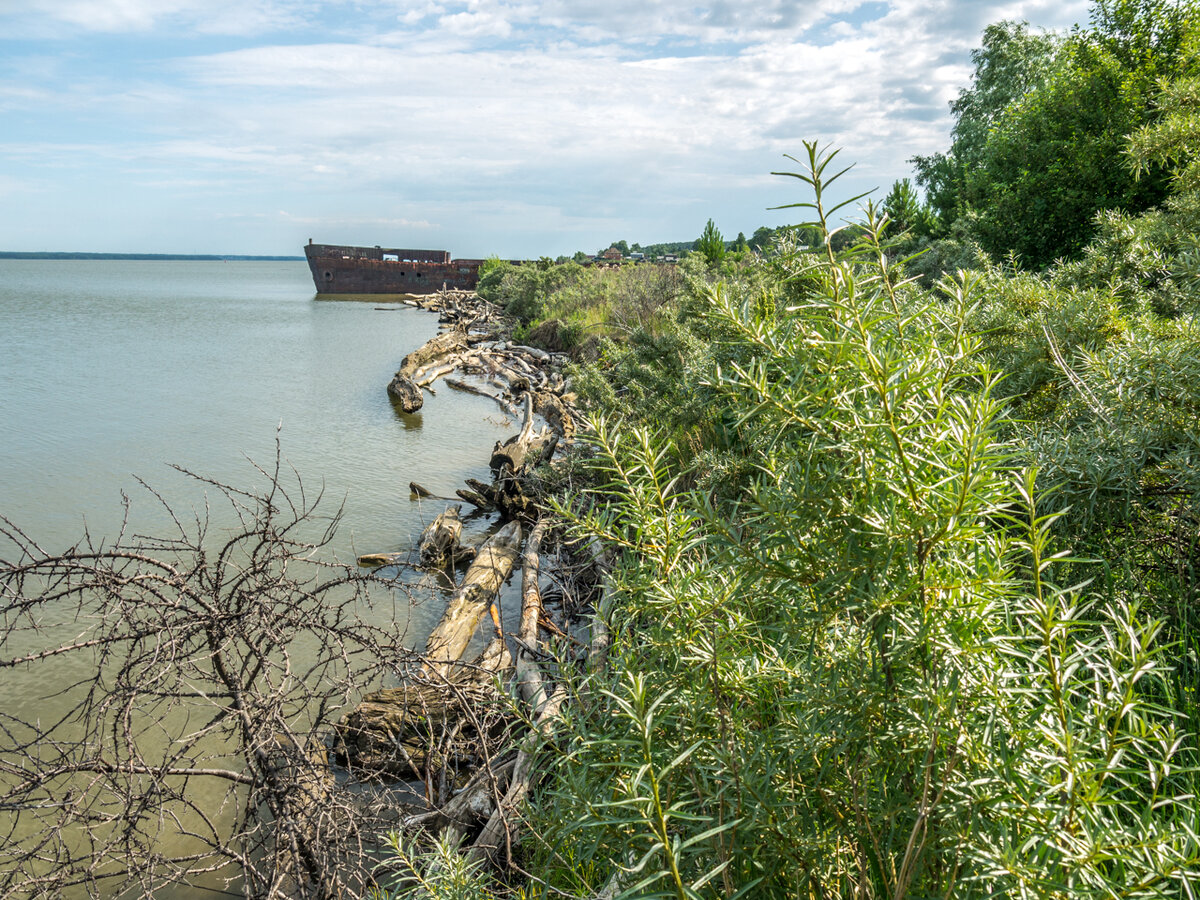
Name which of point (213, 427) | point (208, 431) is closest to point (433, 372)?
point (213, 427)

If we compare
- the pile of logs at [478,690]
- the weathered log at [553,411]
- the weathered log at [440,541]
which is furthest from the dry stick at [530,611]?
the weathered log at [553,411]

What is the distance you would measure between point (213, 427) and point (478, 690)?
43.9 ft

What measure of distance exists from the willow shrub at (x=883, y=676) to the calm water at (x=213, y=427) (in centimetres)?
284

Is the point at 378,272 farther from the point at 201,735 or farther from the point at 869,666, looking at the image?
the point at 869,666

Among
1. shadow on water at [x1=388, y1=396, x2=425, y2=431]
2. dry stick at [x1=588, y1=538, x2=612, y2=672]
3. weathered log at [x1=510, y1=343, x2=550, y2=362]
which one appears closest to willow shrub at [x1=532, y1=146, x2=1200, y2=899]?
dry stick at [x1=588, y1=538, x2=612, y2=672]

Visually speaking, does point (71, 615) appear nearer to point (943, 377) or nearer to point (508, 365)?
point (943, 377)

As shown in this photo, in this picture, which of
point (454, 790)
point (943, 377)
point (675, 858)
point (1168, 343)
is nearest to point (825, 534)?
point (943, 377)

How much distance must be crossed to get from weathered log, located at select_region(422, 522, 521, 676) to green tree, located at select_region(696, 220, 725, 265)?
22.9 m

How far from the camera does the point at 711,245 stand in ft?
107

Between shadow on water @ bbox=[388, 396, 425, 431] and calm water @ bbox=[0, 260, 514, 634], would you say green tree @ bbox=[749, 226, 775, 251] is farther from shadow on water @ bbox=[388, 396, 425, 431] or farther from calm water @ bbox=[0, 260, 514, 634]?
shadow on water @ bbox=[388, 396, 425, 431]

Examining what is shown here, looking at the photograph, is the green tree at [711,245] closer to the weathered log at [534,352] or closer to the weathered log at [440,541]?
the weathered log at [534,352]

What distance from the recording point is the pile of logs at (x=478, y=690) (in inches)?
133

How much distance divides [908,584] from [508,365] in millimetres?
23006

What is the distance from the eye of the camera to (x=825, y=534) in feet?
3.69
